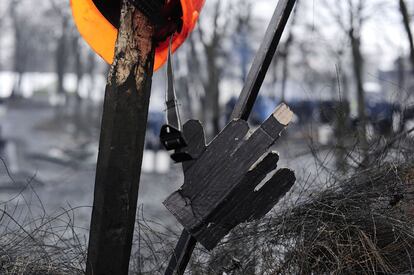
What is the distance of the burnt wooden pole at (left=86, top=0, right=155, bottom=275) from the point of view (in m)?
3.21

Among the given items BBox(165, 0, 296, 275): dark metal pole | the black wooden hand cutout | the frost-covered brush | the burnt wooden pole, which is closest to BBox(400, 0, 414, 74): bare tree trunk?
BBox(165, 0, 296, 275): dark metal pole

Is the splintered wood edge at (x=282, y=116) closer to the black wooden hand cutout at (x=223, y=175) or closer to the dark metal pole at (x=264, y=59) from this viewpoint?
the black wooden hand cutout at (x=223, y=175)

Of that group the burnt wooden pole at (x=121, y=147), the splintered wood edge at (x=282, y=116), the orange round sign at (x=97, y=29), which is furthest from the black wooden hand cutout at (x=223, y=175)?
the orange round sign at (x=97, y=29)

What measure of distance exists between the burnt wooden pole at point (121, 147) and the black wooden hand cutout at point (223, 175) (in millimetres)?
273

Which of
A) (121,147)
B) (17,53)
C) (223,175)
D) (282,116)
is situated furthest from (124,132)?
(17,53)

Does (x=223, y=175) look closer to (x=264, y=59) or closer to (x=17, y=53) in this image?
(x=264, y=59)

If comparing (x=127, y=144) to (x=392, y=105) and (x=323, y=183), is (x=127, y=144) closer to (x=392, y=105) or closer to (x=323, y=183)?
(x=323, y=183)

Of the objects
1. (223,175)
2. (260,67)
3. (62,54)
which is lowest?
(223,175)

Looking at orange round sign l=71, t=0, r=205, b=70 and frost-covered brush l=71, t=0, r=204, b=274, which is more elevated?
orange round sign l=71, t=0, r=205, b=70

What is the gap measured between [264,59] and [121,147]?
1.12 m

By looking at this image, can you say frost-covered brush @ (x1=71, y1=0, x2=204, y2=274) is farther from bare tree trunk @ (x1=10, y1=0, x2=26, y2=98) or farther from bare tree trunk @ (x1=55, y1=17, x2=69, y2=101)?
bare tree trunk @ (x1=10, y1=0, x2=26, y2=98)

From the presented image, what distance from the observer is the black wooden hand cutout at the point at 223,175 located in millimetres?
3211

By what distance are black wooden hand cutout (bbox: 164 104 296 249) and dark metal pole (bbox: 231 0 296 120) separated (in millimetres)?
346

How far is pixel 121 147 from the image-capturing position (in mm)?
3205
